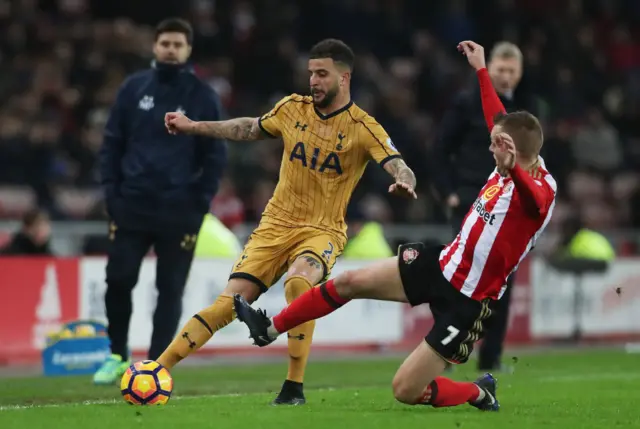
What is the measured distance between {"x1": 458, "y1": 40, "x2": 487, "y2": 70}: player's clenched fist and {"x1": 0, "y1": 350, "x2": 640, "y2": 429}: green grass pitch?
2.15m

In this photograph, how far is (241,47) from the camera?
21234 mm

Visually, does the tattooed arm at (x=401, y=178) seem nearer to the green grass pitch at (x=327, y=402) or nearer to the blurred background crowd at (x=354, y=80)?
the green grass pitch at (x=327, y=402)

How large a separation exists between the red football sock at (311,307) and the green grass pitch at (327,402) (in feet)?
1.69

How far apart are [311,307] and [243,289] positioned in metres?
0.73

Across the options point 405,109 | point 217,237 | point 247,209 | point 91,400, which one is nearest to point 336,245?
point 91,400

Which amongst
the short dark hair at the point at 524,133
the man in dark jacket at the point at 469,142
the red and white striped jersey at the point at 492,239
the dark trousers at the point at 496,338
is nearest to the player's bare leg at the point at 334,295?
the red and white striped jersey at the point at 492,239

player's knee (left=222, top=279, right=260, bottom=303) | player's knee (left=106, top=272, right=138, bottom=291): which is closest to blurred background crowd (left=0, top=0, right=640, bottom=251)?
player's knee (left=106, top=272, right=138, bottom=291)

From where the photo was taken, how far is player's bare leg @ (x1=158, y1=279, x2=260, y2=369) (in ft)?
27.4

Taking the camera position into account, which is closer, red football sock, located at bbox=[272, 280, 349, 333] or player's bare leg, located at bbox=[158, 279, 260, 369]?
red football sock, located at bbox=[272, 280, 349, 333]

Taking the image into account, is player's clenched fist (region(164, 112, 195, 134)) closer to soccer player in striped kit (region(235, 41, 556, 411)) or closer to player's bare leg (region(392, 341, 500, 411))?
soccer player in striped kit (region(235, 41, 556, 411))

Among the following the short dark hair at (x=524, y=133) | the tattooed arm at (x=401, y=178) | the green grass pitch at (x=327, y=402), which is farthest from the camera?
the tattooed arm at (x=401, y=178)

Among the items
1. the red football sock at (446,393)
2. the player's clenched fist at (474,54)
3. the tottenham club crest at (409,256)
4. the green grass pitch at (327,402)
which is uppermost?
the player's clenched fist at (474,54)

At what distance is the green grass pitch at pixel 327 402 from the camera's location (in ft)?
24.1

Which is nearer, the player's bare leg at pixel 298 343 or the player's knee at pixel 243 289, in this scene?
the player's bare leg at pixel 298 343
